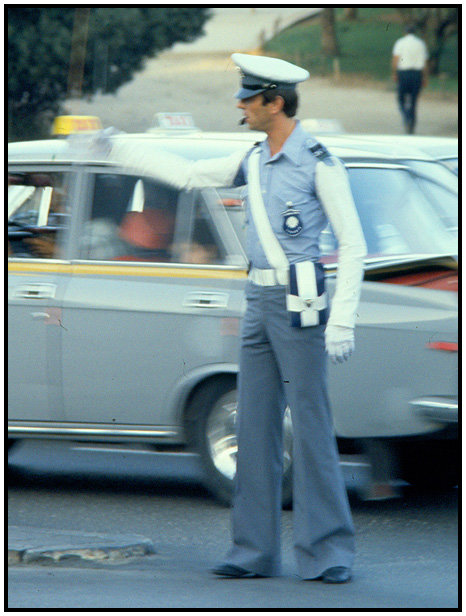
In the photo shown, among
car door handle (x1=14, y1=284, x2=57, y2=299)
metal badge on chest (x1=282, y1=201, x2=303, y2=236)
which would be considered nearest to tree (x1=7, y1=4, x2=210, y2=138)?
car door handle (x1=14, y1=284, x2=57, y2=299)

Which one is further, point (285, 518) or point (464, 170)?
point (464, 170)

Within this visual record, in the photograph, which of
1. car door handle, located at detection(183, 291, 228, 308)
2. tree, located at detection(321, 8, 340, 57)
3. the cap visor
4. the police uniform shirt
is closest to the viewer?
the cap visor

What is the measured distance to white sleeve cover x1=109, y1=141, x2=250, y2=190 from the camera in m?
5.09

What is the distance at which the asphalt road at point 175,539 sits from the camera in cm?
457

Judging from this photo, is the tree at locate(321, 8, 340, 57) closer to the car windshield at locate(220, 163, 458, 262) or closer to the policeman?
the car windshield at locate(220, 163, 458, 262)

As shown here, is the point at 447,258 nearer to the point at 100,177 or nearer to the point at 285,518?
the point at 285,518

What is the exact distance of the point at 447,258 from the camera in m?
6.07

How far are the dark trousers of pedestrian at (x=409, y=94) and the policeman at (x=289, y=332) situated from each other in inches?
599

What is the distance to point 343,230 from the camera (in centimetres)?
464

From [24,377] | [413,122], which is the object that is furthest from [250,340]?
[413,122]

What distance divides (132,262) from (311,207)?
2.02 metres

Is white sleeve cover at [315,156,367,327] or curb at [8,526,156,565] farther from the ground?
white sleeve cover at [315,156,367,327]

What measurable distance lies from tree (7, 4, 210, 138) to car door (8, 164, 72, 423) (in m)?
12.3

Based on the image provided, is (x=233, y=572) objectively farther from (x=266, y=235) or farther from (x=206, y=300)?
(x=206, y=300)
